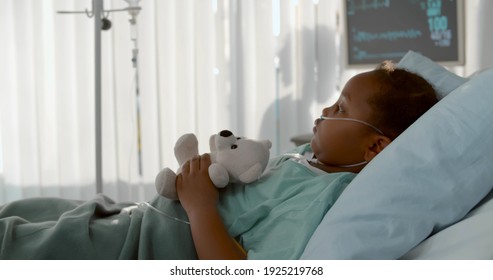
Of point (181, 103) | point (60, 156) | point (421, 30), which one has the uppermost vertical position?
point (421, 30)

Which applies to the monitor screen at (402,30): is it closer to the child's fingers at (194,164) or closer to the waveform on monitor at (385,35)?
the waveform on monitor at (385,35)

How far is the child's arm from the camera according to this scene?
1141mm

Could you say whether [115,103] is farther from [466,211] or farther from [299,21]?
[466,211]

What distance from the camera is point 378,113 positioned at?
1322 mm

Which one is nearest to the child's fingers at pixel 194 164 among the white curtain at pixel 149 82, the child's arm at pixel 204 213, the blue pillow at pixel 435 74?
the child's arm at pixel 204 213

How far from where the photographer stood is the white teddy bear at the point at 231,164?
1.27 metres

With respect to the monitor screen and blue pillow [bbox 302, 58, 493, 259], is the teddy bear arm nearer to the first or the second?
blue pillow [bbox 302, 58, 493, 259]

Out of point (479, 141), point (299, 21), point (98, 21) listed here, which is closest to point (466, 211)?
point (479, 141)

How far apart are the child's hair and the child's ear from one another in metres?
0.02

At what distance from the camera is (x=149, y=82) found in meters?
3.78

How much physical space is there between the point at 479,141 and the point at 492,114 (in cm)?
6

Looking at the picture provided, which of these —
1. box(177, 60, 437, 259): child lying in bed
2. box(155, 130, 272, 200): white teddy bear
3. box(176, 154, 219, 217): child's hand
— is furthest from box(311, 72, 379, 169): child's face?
box(176, 154, 219, 217): child's hand

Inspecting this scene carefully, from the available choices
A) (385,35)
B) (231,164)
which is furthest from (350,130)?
(385,35)

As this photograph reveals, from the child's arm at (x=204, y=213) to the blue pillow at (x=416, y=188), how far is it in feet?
0.56
